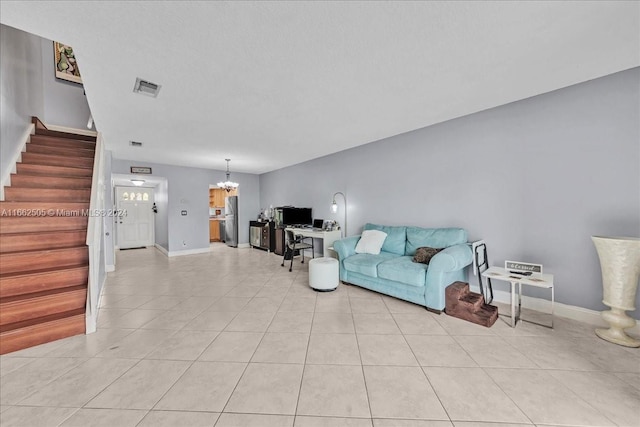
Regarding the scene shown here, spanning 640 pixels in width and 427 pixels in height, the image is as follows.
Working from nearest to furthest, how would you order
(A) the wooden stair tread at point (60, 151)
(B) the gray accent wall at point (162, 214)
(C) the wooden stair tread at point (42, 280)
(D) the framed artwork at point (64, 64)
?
1. (C) the wooden stair tread at point (42, 280)
2. (A) the wooden stair tread at point (60, 151)
3. (D) the framed artwork at point (64, 64)
4. (B) the gray accent wall at point (162, 214)

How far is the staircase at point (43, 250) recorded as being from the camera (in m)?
2.21

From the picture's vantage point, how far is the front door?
24.0 ft

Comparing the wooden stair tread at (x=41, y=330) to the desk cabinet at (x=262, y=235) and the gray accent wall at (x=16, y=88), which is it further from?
the desk cabinet at (x=262, y=235)

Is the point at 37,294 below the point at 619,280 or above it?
below

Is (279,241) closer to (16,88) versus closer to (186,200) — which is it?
(186,200)

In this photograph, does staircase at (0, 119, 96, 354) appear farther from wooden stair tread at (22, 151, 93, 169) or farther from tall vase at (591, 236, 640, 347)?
tall vase at (591, 236, 640, 347)

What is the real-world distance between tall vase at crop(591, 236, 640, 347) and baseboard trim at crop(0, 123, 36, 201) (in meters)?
6.43

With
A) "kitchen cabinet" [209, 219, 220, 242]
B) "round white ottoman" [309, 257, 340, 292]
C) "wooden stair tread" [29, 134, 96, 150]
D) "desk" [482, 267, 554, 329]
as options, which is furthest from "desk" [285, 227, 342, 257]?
"kitchen cabinet" [209, 219, 220, 242]

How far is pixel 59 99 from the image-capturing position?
16.3 ft

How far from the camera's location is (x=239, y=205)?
7621 mm

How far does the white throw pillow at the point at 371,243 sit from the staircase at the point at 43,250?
346 centimetres

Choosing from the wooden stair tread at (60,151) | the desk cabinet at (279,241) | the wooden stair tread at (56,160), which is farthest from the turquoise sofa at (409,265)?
the wooden stair tread at (60,151)

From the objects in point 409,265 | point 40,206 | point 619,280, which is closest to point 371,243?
point 409,265

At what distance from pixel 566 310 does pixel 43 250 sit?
5.79 m
